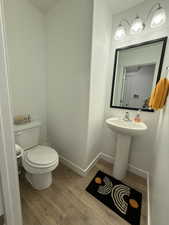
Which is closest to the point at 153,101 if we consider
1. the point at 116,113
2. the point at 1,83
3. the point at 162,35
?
the point at 116,113

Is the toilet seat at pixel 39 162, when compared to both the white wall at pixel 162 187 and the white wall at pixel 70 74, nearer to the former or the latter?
the white wall at pixel 70 74

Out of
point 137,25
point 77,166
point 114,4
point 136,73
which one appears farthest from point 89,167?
point 114,4

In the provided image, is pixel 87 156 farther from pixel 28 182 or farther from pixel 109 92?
pixel 109 92

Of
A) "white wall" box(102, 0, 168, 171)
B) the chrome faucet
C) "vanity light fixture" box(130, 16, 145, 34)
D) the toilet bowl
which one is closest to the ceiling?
"white wall" box(102, 0, 168, 171)

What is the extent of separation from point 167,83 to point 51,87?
159 centimetres

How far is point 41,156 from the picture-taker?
1260 mm

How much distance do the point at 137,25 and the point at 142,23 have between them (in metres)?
0.08

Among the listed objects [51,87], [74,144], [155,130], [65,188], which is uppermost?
[51,87]

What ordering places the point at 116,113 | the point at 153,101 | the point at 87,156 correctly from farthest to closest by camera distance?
the point at 116,113 < the point at 87,156 < the point at 153,101

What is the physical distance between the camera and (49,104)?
182cm

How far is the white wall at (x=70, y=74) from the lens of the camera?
1231 mm

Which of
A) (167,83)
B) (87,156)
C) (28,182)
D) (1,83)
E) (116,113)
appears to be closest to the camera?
(1,83)

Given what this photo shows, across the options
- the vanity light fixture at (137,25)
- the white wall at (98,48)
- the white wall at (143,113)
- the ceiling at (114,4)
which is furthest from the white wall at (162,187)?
the ceiling at (114,4)

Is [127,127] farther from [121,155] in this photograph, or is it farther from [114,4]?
[114,4]
